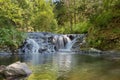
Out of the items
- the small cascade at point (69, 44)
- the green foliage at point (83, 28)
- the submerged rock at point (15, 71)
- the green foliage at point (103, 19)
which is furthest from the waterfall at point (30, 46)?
the submerged rock at point (15, 71)

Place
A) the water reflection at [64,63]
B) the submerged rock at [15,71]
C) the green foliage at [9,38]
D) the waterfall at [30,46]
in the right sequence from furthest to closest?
the waterfall at [30,46]
the green foliage at [9,38]
the water reflection at [64,63]
the submerged rock at [15,71]

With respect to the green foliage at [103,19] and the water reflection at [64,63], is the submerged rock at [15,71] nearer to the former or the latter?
the water reflection at [64,63]

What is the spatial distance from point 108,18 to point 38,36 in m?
8.50

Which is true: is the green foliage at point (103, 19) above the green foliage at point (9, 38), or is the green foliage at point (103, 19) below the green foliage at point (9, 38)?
above

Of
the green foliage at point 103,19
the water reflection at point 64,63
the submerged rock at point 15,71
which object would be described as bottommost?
the water reflection at point 64,63

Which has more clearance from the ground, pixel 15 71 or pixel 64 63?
pixel 15 71

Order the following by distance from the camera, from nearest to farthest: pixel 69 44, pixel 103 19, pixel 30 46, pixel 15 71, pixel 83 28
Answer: pixel 15 71, pixel 30 46, pixel 103 19, pixel 69 44, pixel 83 28

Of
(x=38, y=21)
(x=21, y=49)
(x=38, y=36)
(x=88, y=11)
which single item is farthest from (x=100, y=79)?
(x=38, y=21)

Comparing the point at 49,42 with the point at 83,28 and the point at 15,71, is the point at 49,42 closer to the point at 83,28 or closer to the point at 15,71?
the point at 83,28

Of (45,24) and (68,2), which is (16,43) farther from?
(68,2)

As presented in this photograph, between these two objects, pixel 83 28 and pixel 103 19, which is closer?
pixel 103 19

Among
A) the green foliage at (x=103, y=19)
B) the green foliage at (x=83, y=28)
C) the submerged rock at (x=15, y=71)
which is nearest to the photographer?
the submerged rock at (x=15, y=71)

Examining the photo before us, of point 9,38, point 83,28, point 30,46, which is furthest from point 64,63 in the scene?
point 83,28

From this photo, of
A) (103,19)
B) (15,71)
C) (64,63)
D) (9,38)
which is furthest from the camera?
(103,19)
